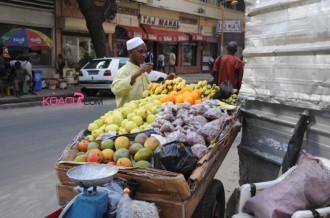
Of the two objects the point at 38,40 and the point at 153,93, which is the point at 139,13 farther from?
the point at 153,93

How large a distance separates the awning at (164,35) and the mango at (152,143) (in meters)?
22.1

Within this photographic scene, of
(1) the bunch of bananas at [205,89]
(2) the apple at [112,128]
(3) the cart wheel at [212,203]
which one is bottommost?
(3) the cart wheel at [212,203]

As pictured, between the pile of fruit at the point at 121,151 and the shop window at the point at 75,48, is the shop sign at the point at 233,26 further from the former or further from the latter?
the pile of fruit at the point at 121,151

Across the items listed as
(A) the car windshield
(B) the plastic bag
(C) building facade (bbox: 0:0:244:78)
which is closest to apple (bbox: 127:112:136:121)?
(B) the plastic bag

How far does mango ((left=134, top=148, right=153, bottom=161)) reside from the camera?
2.81 meters

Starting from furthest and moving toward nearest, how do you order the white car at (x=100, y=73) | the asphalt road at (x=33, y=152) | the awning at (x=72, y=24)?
1. the awning at (x=72, y=24)
2. the white car at (x=100, y=73)
3. the asphalt road at (x=33, y=152)

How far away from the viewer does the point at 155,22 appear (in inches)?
1035

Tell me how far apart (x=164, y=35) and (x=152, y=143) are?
23.6m

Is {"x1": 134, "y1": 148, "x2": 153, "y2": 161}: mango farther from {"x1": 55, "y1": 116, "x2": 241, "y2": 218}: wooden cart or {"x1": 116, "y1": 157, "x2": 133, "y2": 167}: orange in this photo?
{"x1": 55, "y1": 116, "x2": 241, "y2": 218}: wooden cart

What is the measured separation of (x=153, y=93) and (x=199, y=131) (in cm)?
165

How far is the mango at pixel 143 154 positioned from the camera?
2812 millimetres

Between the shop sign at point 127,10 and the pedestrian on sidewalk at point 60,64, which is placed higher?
the shop sign at point 127,10

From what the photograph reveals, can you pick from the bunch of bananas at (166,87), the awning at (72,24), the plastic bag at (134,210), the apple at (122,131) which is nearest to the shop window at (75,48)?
the awning at (72,24)

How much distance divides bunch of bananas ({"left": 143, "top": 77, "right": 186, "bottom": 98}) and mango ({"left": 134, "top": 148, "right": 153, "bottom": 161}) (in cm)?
187
